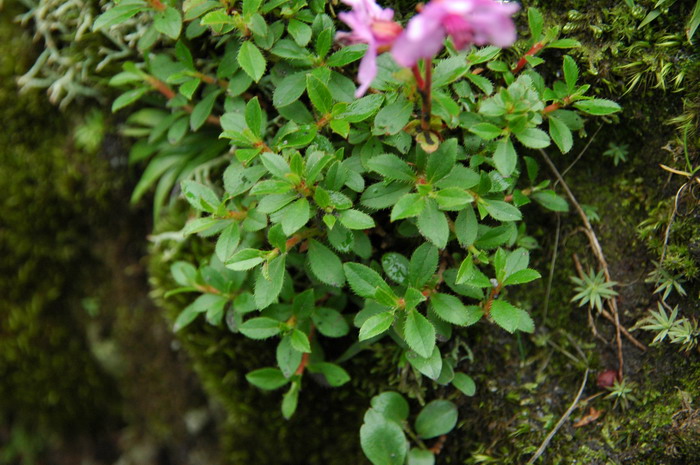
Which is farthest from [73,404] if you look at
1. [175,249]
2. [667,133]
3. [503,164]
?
[667,133]

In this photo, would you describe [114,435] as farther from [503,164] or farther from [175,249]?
[503,164]

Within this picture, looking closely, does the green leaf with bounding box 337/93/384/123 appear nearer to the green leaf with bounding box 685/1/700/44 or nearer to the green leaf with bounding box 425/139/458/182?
the green leaf with bounding box 425/139/458/182

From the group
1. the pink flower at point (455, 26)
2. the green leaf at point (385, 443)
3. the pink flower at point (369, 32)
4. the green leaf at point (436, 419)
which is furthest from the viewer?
the green leaf at point (436, 419)

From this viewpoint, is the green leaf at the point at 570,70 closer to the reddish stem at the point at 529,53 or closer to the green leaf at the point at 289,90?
the reddish stem at the point at 529,53

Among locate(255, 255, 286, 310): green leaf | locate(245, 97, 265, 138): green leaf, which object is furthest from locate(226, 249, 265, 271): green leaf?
locate(245, 97, 265, 138): green leaf

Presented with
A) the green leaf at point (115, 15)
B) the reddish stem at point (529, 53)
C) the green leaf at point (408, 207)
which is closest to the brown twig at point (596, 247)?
the reddish stem at point (529, 53)

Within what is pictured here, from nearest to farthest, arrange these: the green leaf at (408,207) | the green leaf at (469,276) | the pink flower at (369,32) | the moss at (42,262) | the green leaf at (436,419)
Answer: the pink flower at (369,32)
the green leaf at (408,207)
the green leaf at (469,276)
the green leaf at (436,419)
the moss at (42,262)
